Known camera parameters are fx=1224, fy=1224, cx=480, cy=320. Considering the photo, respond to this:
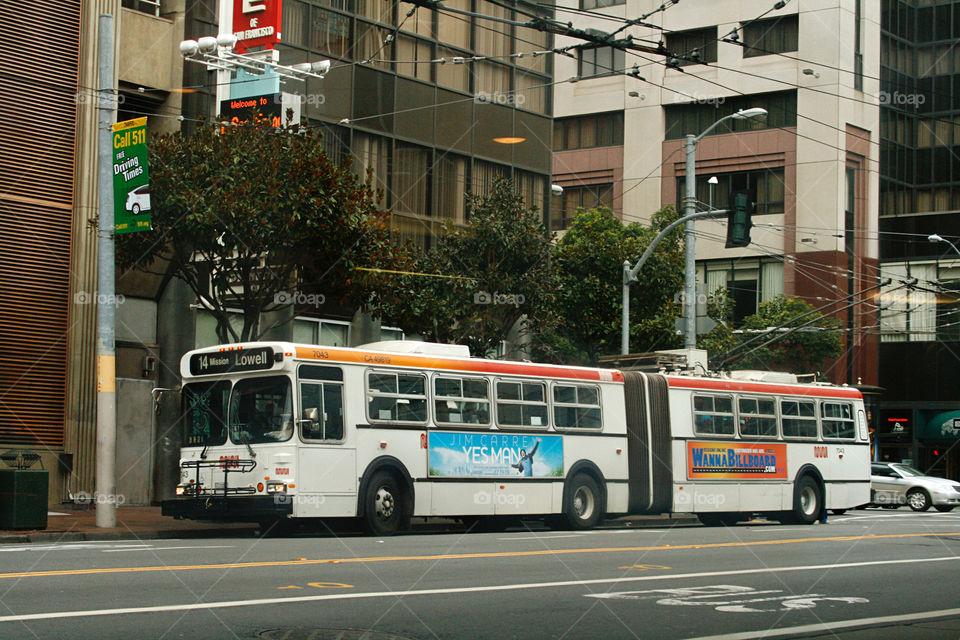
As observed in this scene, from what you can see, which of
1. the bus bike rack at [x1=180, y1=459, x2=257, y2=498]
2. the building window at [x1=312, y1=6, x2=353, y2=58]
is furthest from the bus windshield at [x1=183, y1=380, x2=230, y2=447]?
the building window at [x1=312, y1=6, x2=353, y2=58]

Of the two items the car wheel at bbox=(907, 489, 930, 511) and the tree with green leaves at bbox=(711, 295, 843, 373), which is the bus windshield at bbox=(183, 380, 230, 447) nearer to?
the car wheel at bbox=(907, 489, 930, 511)

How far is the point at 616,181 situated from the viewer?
6056 centimetres

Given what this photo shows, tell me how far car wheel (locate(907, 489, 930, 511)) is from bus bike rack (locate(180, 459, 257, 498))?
25.0m

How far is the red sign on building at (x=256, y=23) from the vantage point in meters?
26.3

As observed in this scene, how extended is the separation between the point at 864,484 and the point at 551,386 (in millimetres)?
9949

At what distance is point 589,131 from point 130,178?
44.3 m

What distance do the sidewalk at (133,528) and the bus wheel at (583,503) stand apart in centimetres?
206

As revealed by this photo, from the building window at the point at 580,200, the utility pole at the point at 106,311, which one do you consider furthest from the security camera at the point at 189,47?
the building window at the point at 580,200

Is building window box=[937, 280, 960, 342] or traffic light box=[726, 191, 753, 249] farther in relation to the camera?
building window box=[937, 280, 960, 342]

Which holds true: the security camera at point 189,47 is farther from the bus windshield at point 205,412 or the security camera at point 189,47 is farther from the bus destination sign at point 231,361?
the bus windshield at point 205,412

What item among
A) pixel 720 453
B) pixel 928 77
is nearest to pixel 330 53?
pixel 720 453

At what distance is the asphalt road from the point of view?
352 inches

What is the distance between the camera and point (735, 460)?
24781 millimetres

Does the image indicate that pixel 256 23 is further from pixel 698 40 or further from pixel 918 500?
pixel 698 40
